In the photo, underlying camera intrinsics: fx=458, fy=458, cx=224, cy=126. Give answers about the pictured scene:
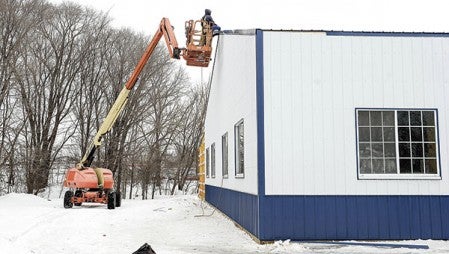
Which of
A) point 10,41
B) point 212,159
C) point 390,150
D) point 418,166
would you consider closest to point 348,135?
point 390,150

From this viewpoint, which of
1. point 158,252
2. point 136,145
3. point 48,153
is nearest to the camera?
point 158,252

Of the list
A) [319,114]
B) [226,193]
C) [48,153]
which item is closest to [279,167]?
[319,114]

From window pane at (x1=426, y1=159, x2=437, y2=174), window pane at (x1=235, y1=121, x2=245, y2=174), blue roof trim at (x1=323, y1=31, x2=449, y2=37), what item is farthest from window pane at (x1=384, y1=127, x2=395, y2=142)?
window pane at (x1=235, y1=121, x2=245, y2=174)

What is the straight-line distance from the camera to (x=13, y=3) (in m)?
24.9

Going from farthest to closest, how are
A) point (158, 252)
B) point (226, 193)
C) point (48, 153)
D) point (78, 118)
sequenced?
point (78, 118) → point (48, 153) → point (226, 193) → point (158, 252)

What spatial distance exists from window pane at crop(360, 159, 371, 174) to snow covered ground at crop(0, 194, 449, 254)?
5.20 ft

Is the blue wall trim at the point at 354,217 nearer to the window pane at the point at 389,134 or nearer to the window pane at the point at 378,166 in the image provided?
the window pane at the point at 378,166

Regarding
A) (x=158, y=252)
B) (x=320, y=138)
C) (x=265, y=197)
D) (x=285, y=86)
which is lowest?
(x=158, y=252)

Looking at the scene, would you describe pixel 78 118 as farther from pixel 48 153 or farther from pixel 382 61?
pixel 382 61

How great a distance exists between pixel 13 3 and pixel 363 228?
896 inches

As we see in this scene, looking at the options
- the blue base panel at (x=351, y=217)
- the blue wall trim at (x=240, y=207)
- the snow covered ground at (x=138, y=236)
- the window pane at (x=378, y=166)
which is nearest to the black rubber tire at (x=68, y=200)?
the snow covered ground at (x=138, y=236)

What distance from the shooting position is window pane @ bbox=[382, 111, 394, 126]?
10.2m

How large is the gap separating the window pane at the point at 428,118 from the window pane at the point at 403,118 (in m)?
0.39

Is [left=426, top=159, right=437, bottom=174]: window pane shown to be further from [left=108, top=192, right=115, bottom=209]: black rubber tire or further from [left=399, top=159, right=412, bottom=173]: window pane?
[left=108, top=192, right=115, bottom=209]: black rubber tire
